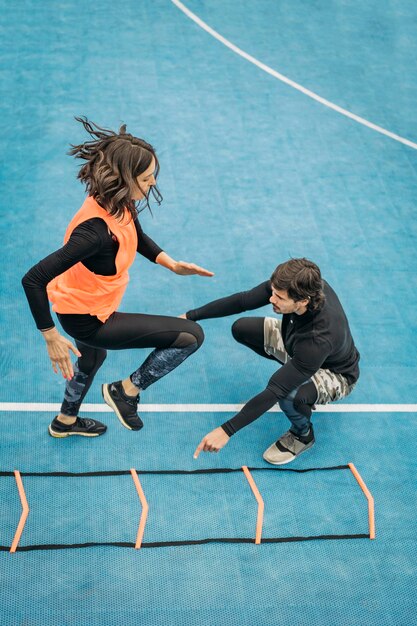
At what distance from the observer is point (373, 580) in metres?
3.69

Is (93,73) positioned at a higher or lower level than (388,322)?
higher

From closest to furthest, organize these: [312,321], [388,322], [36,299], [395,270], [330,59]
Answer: [36,299], [312,321], [388,322], [395,270], [330,59]

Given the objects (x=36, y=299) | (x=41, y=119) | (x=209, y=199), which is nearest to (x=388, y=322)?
(x=209, y=199)

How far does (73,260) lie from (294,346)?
132cm

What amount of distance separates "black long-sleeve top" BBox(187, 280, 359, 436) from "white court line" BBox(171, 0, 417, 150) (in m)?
3.59

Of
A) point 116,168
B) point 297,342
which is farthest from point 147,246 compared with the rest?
point 297,342

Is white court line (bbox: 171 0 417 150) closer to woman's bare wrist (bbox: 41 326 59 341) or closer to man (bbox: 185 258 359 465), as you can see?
man (bbox: 185 258 359 465)

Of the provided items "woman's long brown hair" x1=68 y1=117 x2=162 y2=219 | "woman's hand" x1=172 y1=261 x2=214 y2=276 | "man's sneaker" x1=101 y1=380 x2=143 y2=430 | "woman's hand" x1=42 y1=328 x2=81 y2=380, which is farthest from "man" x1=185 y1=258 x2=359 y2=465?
Result: "woman's long brown hair" x1=68 y1=117 x2=162 y2=219

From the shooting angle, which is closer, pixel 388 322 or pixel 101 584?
pixel 101 584

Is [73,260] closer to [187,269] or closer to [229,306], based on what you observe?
[187,269]

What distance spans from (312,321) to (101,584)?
1.66 metres

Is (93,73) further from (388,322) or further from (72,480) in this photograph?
(72,480)

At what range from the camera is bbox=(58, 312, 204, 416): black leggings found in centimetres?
370

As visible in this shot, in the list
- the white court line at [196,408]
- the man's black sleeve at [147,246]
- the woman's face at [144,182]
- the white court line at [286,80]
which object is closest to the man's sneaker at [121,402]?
the white court line at [196,408]
